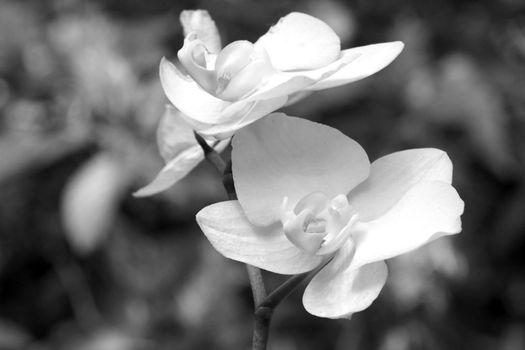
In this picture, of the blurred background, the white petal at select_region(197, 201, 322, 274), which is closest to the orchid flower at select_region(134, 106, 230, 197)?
the white petal at select_region(197, 201, 322, 274)

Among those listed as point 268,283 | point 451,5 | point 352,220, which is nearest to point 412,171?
point 352,220

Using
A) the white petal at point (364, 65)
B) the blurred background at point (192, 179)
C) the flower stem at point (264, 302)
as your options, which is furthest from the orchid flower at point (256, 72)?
the blurred background at point (192, 179)

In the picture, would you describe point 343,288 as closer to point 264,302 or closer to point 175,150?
point 264,302

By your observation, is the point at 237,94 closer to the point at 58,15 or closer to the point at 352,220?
the point at 352,220

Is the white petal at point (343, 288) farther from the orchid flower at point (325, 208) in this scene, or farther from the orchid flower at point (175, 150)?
the orchid flower at point (175, 150)

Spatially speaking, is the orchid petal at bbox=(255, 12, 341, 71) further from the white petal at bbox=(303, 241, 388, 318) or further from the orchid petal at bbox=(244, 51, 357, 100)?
the white petal at bbox=(303, 241, 388, 318)

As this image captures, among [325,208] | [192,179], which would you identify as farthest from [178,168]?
[192,179]
